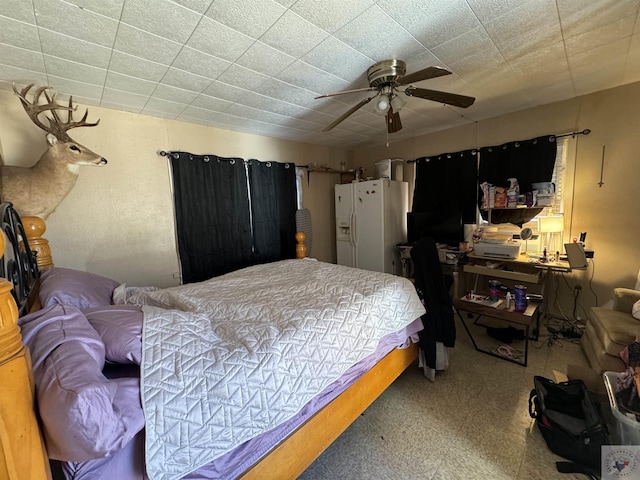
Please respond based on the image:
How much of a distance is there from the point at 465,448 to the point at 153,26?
118 inches

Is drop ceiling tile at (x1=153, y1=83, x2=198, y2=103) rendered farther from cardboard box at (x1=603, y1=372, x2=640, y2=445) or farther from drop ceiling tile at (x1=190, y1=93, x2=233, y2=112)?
cardboard box at (x1=603, y1=372, x2=640, y2=445)

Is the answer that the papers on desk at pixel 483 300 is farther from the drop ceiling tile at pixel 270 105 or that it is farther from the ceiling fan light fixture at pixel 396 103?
the drop ceiling tile at pixel 270 105

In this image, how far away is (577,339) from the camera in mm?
2635

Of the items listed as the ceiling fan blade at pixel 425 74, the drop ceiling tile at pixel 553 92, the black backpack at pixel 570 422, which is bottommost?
the black backpack at pixel 570 422

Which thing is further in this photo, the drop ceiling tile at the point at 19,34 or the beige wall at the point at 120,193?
the beige wall at the point at 120,193

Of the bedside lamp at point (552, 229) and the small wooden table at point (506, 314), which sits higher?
the bedside lamp at point (552, 229)

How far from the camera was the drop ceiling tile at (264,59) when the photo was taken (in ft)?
5.72

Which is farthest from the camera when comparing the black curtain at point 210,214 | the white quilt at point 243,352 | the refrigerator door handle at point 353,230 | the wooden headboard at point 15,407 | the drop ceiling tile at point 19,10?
the refrigerator door handle at point 353,230

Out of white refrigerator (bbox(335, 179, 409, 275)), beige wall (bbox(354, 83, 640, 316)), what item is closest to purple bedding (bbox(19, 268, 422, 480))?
white refrigerator (bbox(335, 179, 409, 275))

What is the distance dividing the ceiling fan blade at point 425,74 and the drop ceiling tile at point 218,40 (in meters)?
1.03

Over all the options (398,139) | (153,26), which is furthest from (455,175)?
(153,26)

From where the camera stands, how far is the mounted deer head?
1899mm

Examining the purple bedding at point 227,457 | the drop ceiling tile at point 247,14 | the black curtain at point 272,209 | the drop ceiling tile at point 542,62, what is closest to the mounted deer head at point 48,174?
the drop ceiling tile at point 247,14

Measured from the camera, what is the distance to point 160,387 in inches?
35.6
